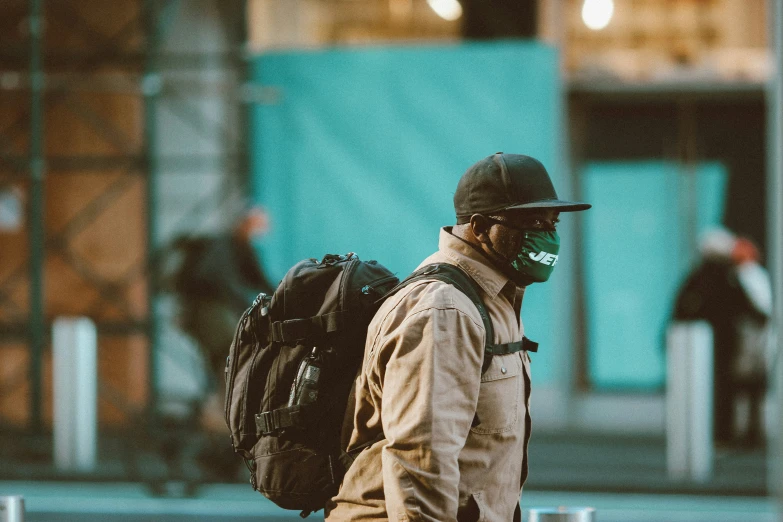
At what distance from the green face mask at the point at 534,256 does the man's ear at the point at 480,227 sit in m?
0.09

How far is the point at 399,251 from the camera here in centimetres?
1164

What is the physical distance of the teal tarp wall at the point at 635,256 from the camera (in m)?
11.8

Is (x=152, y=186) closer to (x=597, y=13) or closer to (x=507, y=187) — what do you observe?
(x=597, y=13)

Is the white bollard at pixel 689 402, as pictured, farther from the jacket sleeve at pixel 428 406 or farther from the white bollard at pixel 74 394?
the jacket sleeve at pixel 428 406

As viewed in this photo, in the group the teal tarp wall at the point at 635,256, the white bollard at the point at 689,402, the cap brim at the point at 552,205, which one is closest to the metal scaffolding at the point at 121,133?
the teal tarp wall at the point at 635,256

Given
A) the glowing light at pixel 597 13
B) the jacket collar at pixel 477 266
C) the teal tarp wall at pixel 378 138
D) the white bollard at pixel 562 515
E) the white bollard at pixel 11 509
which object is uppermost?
the glowing light at pixel 597 13

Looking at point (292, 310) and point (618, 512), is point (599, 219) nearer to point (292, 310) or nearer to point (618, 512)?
point (618, 512)

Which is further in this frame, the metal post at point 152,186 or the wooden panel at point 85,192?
the wooden panel at point 85,192

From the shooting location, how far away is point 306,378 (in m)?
2.87

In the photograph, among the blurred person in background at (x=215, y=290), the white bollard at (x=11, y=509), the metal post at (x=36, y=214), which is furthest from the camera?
the metal post at (x=36, y=214)

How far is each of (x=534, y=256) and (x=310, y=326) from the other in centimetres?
58

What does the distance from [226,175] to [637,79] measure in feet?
14.0

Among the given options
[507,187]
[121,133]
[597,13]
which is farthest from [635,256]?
[507,187]

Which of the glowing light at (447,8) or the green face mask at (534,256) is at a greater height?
the glowing light at (447,8)
